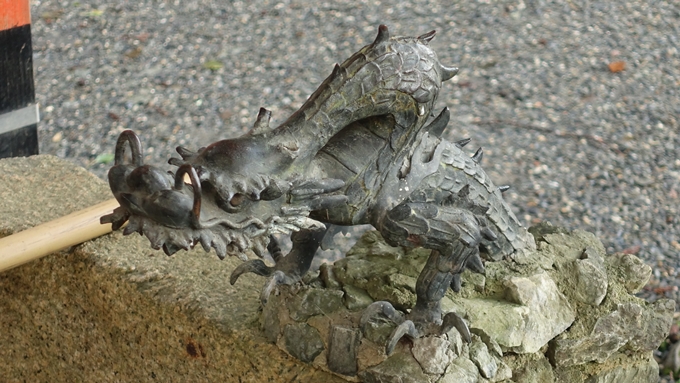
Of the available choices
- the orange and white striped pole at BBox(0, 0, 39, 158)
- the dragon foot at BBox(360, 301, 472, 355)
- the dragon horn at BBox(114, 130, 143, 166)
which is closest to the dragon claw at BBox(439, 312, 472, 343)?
the dragon foot at BBox(360, 301, 472, 355)

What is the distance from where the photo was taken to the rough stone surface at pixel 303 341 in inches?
48.5

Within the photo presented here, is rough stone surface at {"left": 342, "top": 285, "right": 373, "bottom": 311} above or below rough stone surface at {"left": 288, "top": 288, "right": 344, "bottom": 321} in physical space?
below

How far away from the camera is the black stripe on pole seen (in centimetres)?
203

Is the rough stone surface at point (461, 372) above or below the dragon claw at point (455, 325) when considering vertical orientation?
below

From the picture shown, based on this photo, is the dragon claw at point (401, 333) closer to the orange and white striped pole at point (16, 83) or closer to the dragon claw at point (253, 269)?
the dragon claw at point (253, 269)

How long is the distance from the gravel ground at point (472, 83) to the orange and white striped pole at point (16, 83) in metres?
0.36

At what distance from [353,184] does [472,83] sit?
5.81 ft

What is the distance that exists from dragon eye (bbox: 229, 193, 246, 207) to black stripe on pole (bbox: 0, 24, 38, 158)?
4.26 ft

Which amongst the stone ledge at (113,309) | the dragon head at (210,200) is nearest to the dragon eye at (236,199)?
the dragon head at (210,200)

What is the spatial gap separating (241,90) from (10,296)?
1231mm

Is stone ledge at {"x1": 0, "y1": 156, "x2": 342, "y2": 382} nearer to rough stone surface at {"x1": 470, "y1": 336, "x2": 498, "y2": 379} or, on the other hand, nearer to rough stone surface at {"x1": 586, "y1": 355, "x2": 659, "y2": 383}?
rough stone surface at {"x1": 470, "y1": 336, "x2": 498, "y2": 379}

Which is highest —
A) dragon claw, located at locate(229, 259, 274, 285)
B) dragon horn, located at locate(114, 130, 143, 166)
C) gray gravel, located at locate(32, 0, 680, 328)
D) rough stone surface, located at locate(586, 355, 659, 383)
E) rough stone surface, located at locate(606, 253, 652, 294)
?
dragon horn, located at locate(114, 130, 143, 166)

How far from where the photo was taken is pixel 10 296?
174 centimetres

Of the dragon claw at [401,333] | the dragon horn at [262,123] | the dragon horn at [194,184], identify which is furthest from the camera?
the dragon claw at [401,333]
